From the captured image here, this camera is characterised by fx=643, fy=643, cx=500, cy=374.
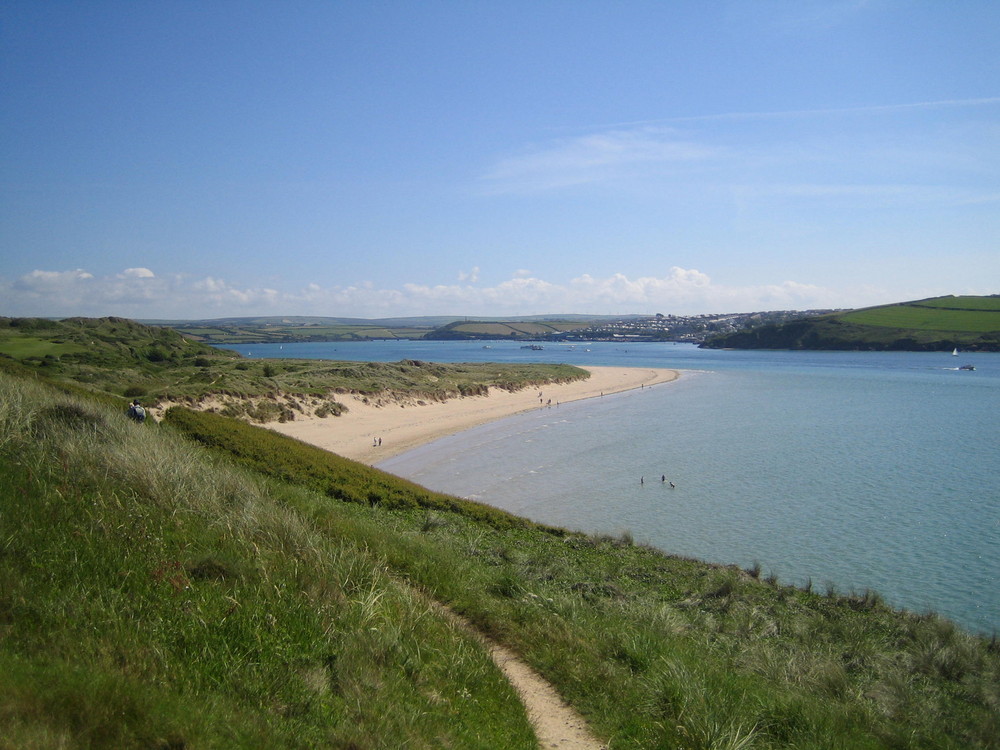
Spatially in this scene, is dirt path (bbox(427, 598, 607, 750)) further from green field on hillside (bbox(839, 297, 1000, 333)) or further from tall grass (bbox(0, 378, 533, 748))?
green field on hillside (bbox(839, 297, 1000, 333))

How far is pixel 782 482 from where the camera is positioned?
85.1 feet

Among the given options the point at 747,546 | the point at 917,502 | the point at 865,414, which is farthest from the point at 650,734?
the point at 865,414

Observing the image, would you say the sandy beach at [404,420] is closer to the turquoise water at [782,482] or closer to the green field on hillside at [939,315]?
the turquoise water at [782,482]

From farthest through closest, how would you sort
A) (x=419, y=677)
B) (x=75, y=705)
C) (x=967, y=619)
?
(x=967, y=619) → (x=419, y=677) → (x=75, y=705)

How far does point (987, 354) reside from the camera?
121000 millimetres

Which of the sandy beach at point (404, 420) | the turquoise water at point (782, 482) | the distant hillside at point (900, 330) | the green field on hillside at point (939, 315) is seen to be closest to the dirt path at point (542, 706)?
the turquoise water at point (782, 482)

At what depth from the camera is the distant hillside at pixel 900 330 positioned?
129 meters

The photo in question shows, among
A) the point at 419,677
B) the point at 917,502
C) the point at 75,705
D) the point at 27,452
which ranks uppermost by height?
the point at 27,452

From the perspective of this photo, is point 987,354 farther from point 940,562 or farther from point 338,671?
point 338,671

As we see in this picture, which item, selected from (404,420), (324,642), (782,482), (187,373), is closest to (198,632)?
(324,642)

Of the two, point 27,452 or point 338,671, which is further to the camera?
point 27,452

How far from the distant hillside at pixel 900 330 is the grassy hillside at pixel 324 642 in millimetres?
142947

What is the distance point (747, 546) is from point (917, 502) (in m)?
9.26

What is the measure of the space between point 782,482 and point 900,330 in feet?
440
